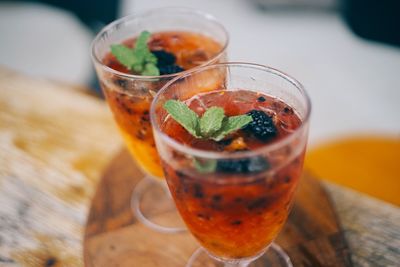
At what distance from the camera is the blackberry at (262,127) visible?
82 cm

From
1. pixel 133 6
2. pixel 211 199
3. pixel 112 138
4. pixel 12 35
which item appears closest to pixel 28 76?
pixel 112 138

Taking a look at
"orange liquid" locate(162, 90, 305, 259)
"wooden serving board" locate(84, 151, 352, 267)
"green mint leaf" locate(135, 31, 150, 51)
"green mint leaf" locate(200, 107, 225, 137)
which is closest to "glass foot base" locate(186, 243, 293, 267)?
"wooden serving board" locate(84, 151, 352, 267)

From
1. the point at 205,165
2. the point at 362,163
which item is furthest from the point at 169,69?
the point at 362,163

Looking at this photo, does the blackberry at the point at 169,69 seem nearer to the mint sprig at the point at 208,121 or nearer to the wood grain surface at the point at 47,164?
the mint sprig at the point at 208,121

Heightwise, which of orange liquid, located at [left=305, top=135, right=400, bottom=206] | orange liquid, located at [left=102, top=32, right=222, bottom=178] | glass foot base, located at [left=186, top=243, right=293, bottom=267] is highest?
orange liquid, located at [left=102, top=32, right=222, bottom=178]

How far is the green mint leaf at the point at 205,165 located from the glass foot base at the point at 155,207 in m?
0.43

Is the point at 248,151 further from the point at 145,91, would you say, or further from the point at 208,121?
the point at 145,91

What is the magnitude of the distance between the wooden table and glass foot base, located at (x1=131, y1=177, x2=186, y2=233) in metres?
0.13

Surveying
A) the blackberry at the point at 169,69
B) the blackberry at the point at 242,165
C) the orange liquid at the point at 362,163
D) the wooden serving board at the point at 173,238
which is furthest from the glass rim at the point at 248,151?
the orange liquid at the point at 362,163

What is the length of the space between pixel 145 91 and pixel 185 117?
0.22 m

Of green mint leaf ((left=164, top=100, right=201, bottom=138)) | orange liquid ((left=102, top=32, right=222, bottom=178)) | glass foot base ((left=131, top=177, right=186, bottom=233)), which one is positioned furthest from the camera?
glass foot base ((left=131, top=177, right=186, bottom=233))

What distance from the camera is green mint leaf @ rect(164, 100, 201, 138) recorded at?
83 cm

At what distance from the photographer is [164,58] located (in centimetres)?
110

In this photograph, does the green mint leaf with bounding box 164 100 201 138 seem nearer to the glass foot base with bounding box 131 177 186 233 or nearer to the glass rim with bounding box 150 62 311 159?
the glass rim with bounding box 150 62 311 159
